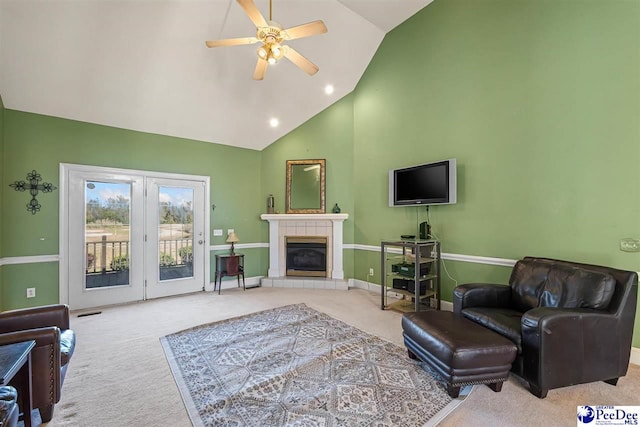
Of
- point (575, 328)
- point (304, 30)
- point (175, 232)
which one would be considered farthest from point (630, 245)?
point (175, 232)

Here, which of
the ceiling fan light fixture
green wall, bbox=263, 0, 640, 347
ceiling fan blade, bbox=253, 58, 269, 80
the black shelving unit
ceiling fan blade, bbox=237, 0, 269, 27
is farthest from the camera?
the black shelving unit

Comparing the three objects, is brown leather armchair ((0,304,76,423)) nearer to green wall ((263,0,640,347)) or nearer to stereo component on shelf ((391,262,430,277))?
stereo component on shelf ((391,262,430,277))

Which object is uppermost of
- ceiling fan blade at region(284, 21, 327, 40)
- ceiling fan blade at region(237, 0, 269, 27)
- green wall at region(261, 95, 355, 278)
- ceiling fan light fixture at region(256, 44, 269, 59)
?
ceiling fan blade at region(237, 0, 269, 27)

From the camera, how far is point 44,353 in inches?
68.4

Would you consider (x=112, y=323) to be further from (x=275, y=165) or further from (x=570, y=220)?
(x=570, y=220)

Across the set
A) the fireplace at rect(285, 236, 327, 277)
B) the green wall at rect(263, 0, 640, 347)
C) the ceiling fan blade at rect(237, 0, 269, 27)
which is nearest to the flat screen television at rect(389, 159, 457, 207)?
the green wall at rect(263, 0, 640, 347)

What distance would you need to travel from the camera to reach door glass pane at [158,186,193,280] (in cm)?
473

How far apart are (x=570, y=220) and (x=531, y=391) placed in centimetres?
172

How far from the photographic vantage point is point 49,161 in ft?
12.6

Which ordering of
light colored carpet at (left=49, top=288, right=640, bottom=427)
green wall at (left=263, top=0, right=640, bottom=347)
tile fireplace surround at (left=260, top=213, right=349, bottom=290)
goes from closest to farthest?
1. light colored carpet at (left=49, top=288, right=640, bottom=427)
2. green wall at (left=263, top=0, right=640, bottom=347)
3. tile fireplace surround at (left=260, top=213, right=349, bottom=290)

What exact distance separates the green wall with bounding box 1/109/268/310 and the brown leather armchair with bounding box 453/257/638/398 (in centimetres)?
477

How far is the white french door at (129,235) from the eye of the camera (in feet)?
13.2

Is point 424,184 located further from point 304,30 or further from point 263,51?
point 263,51

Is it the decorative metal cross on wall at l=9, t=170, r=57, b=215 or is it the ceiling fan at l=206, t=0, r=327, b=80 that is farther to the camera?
the decorative metal cross on wall at l=9, t=170, r=57, b=215
